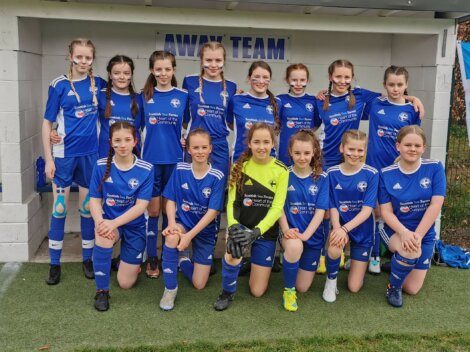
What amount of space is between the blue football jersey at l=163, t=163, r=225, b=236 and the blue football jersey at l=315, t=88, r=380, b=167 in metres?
1.08

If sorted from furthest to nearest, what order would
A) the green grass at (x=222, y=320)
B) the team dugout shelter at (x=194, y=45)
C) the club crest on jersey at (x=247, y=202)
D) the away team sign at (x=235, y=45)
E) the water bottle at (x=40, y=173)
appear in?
the away team sign at (x=235, y=45) → the water bottle at (x=40, y=173) → the team dugout shelter at (x=194, y=45) → the club crest on jersey at (x=247, y=202) → the green grass at (x=222, y=320)

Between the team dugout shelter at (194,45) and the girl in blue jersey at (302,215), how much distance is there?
1184 millimetres

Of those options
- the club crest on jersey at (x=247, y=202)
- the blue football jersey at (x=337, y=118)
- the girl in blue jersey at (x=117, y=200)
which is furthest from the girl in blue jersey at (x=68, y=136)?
the blue football jersey at (x=337, y=118)

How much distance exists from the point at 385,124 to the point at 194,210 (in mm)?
1742

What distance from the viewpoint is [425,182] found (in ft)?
12.3

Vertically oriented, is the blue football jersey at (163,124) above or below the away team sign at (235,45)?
below

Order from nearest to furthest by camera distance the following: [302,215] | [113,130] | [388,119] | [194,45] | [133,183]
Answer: [113,130] → [133,183] → [302,215] → [388,119] → [194,45]

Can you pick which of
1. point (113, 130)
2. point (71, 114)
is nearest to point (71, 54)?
point (71, 114)

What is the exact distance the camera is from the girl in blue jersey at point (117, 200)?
3.52 m

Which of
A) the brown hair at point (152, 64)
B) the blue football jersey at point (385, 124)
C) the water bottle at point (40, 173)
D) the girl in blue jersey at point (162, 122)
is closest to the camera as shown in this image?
the brown hair at point (152, 64)

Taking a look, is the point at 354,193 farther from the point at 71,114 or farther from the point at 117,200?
the point at 71,114

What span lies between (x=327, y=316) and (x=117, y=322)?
4.63 feet

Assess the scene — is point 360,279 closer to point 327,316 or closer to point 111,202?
A: point 327,316

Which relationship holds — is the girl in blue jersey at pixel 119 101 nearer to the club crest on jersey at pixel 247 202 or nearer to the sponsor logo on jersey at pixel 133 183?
the sponsor logo on jersey at pixel 133 183
